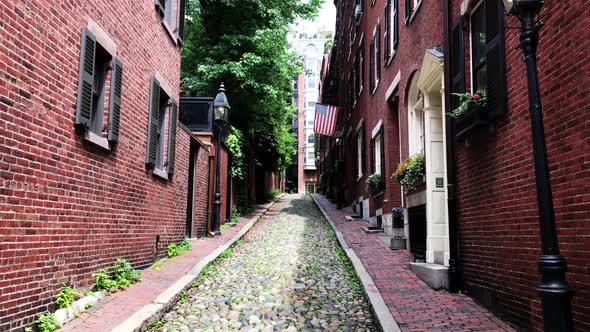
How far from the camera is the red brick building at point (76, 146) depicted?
4.64 meters

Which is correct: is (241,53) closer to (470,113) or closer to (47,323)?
(470,113)

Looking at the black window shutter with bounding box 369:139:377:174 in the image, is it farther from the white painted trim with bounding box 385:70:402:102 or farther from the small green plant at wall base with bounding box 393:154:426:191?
the small green plant at wall base with bounding box 393:154:426:191

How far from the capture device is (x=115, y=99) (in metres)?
7.21

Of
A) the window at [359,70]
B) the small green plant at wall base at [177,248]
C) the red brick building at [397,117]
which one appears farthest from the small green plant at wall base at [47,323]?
the window at [359,70]

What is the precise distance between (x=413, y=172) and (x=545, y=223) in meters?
5.73

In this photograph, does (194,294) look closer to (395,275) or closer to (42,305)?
(42,305)

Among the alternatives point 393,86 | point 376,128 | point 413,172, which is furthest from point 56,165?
point 376,128

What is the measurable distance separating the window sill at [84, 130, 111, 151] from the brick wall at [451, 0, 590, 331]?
16.2 feet

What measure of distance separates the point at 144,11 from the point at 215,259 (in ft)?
16.2

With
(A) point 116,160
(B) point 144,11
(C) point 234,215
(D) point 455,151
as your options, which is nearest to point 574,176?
(D) point 455,151

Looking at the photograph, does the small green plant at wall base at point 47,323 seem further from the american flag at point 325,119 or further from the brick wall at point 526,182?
the american flag at point 325,119

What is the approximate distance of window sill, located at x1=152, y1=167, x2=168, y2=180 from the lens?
934 centimetres

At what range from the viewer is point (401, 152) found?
1212 cm

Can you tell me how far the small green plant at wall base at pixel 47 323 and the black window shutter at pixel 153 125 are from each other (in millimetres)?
4053
